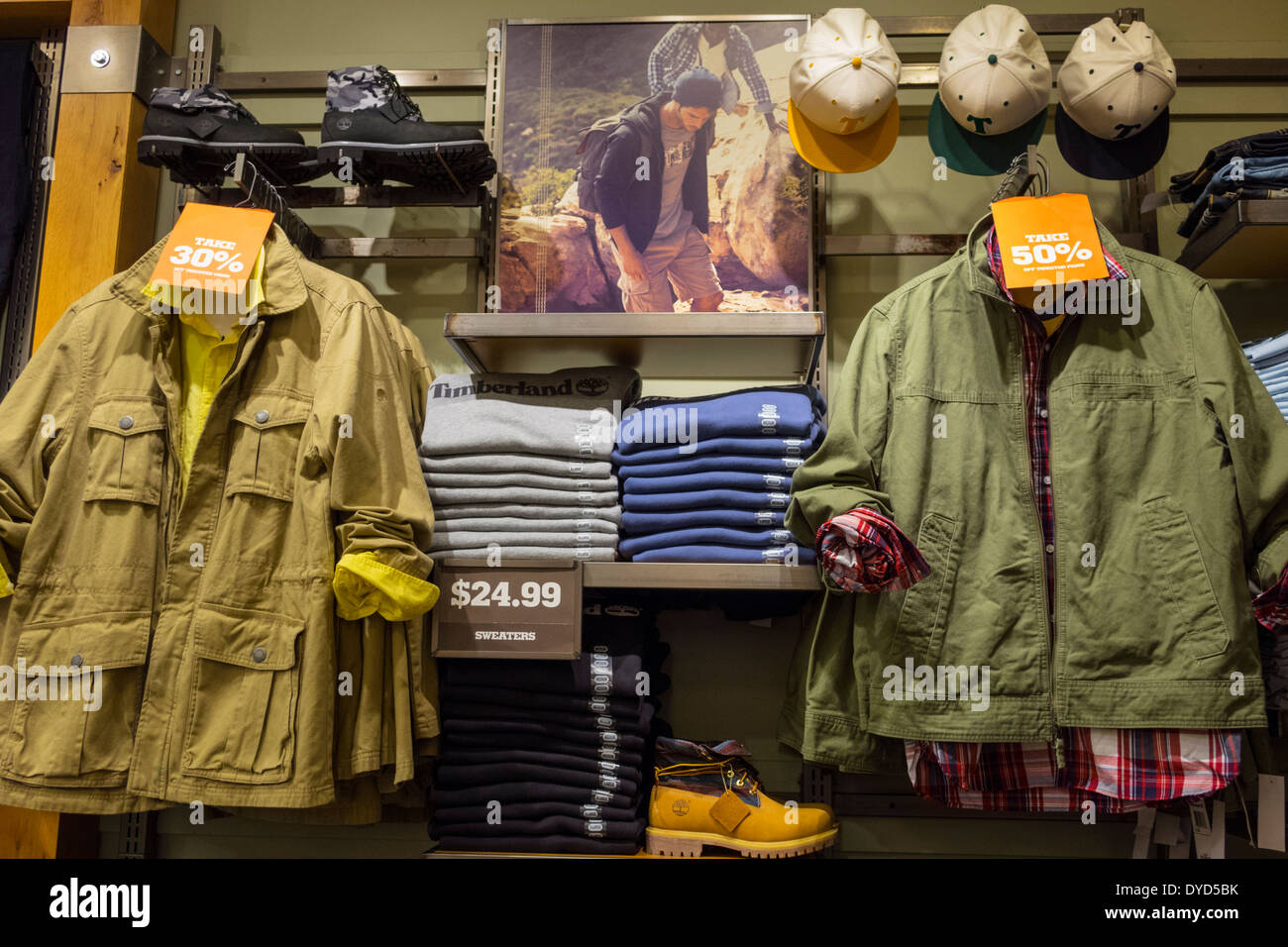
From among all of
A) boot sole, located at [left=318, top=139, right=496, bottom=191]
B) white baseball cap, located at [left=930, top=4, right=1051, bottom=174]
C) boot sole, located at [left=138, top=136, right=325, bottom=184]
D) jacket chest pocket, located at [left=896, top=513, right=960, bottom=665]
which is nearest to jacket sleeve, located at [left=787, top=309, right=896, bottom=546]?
jacket chest pocket, located at [left=896, top=513, right=960, bottom=665]

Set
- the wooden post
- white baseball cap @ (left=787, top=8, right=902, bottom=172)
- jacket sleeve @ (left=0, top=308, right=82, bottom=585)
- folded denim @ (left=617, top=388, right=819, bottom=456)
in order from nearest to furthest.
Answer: jacket sleeve @ (left=0, top=308, right=82, bottom=585)
folded denim @ (left=617, top=388, right=819, bottom=456)
white baseball cap @ (left=787, top=8, right=902, bottom=172)
the wooden post

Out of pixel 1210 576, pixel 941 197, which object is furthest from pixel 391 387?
pixel 1210 576

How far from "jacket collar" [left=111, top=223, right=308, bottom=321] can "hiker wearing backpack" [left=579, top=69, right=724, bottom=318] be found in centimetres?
77

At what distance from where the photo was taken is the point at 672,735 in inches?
91.0

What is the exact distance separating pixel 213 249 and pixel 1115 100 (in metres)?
2.01

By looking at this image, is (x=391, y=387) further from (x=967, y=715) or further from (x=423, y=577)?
(x=967, y=715)

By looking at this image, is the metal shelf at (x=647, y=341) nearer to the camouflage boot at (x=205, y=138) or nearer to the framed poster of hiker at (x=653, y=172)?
the framed poster of hiker at (x=653, y=172)

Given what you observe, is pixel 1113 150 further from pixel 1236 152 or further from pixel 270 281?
pixel 270 281

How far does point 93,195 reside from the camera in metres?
2.43

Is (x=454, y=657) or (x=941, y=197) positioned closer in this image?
(x=454, y=657)

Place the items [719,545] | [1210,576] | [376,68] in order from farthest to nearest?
[376,68]
[719,545]
[1210,576]

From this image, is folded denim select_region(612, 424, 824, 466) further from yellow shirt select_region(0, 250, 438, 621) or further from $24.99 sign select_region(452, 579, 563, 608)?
yellow shirt select_region(0, 250, 438, 621)

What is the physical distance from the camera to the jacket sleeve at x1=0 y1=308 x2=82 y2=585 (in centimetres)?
187

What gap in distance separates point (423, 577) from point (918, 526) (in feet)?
3.26
